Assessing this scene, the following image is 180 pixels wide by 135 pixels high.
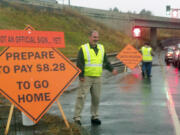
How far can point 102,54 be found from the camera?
24.6 feet

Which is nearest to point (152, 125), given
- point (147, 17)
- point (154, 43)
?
point (147, 17)

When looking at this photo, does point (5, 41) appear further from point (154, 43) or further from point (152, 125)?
point (154, 43)

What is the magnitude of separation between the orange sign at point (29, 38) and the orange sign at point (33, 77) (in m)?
0.10

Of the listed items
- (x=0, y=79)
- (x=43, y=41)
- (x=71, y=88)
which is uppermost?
(x=43, y=41)

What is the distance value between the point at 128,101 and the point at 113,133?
12.5 ft

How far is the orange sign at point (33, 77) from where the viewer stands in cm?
636

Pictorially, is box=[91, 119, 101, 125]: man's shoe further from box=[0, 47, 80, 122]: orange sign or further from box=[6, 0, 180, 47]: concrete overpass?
box=[6, 0, 180, 47]: concrete overpass

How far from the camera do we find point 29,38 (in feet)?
22.1

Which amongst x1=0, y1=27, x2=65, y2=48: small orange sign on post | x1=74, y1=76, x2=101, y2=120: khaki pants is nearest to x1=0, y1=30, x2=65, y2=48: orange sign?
x1=0, y1=27, x2=65, y2=48: small orange sign on post

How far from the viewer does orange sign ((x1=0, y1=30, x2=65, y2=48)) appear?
21.5 feet

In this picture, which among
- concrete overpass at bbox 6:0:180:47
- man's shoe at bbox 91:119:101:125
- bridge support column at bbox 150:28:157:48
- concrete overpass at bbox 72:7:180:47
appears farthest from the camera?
bridge support column at bbox 150:28:157:48

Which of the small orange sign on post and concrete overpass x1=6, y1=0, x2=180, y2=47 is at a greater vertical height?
concrete overpass x1=6, y1=0, x2=180, y2=47

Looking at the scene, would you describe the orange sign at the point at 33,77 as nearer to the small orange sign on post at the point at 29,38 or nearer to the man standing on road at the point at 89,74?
the small orange sign on post at the point at 29,38

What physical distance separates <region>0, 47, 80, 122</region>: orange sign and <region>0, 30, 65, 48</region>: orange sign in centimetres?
10
